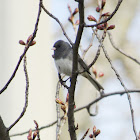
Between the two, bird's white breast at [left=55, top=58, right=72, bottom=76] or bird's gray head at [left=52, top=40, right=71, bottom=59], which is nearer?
bird's white breast at [left=55, top=58, right=72, bottom=76]

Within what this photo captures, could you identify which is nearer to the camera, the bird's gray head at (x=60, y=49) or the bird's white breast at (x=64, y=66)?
the bird's white breast at (x=64, y=66)

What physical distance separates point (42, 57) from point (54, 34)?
177 centimetres

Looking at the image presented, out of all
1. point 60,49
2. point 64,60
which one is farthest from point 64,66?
point 60,49

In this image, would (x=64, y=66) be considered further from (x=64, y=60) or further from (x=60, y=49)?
(x=60, y=49)

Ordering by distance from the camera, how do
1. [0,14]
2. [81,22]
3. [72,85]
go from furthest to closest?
[0,14] → [72,85] → [81,22]

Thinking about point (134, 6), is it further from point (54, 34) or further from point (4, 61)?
point (4, 61)

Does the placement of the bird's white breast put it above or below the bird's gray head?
below

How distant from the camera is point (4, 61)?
471 cm

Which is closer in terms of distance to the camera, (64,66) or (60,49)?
(64,66)

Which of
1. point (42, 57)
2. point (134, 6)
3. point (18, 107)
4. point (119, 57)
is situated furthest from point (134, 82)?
point (18, 107)

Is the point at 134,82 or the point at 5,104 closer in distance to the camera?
the point at 5,104

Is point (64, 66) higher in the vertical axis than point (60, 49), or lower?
lower

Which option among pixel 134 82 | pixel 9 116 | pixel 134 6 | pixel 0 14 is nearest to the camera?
pixel 9 116

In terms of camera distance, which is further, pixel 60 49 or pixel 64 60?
pixel 60 49
